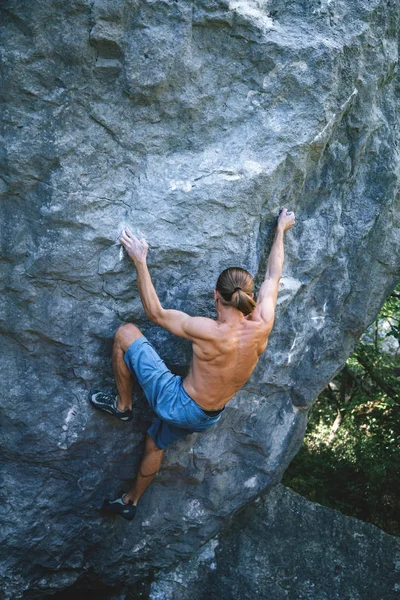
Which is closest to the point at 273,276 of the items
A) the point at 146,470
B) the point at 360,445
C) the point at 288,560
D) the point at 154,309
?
the point at 154,309

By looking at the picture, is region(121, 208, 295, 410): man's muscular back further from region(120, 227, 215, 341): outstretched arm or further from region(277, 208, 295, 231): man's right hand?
region(277, 208, 295, 231): man's right hand

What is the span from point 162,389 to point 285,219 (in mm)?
1164

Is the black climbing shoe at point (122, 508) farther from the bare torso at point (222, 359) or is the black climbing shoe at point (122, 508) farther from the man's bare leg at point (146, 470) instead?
the bare torso at point (222, 359)

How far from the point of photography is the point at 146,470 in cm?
390

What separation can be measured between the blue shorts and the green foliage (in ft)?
10.2

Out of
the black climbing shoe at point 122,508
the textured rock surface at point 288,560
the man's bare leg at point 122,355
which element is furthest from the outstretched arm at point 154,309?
the textured rock surface at point 288,560

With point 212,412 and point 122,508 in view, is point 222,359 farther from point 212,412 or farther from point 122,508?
point 122,508

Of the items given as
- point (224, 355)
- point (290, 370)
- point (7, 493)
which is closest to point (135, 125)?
point (224, 355)

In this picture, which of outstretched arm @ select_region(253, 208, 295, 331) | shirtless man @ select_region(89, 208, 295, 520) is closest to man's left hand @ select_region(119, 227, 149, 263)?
shirtless man @ select_region(89, 208, 295, 520)

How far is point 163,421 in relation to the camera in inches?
145

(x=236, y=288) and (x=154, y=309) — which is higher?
(x=236, y=288)

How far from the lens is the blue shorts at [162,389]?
135 inches

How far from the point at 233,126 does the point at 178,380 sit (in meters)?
1.38

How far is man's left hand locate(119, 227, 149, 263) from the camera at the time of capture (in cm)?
337
